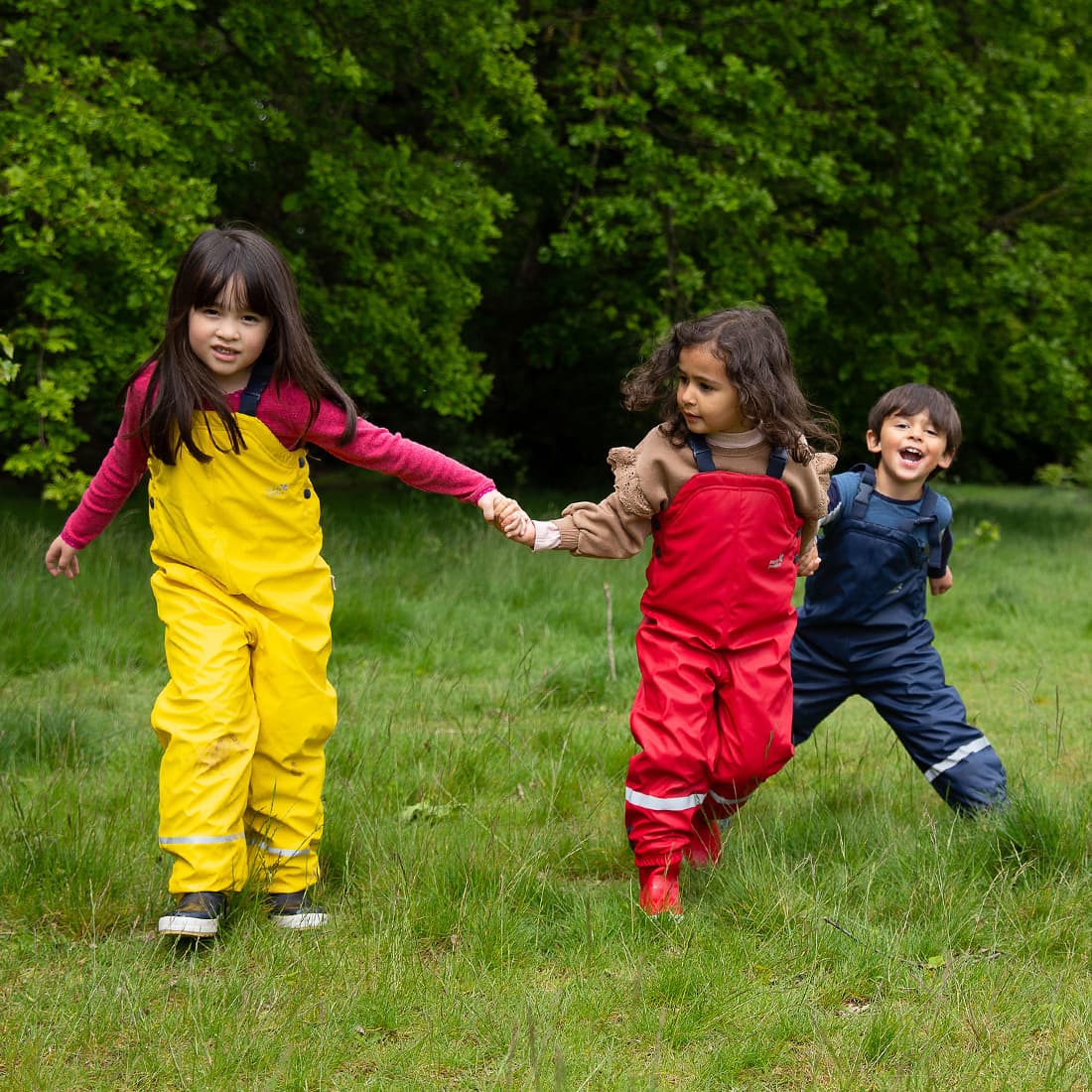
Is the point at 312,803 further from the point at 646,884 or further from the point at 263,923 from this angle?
the point at 646,884

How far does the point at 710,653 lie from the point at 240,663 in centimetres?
122

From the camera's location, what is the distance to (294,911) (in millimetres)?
3256

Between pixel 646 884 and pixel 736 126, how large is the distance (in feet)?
29.8

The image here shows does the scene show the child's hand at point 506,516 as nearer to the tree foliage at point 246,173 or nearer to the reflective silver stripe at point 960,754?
the reflective silver stripe at point 960,754

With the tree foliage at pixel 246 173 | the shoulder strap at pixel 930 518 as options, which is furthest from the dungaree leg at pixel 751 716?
the tree foliage at pixel 246 173

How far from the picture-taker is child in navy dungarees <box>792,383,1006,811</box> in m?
3.97

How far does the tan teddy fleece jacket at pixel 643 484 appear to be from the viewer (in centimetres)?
337

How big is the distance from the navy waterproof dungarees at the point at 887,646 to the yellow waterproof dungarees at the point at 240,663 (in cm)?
160

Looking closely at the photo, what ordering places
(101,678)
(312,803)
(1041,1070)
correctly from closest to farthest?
(1041,1070) → (312,803) → (101,678)

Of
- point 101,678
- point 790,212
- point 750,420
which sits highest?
point 790,212

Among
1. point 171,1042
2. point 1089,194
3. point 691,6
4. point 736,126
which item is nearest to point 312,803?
point 171,1042

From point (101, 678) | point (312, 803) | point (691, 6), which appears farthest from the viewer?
point (691, 6)

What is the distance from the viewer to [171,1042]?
2.53 meters

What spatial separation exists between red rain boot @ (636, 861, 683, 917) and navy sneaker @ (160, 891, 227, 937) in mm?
1054
